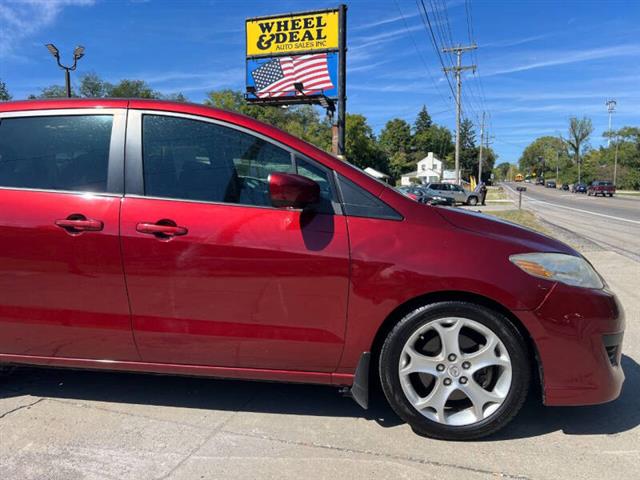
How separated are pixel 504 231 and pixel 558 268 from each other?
13.5 inches

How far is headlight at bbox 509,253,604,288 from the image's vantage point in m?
2.67

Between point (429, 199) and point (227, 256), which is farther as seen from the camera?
point (429, 199)

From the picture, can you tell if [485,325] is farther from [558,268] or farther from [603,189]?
[603,189]

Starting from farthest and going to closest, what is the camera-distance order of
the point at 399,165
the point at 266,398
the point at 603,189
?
the point at 399,165
the point at 603,189
the point at 266,398

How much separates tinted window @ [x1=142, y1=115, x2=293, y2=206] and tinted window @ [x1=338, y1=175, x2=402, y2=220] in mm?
361

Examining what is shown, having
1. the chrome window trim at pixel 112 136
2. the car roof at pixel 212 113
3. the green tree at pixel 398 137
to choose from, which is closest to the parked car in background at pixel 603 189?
the car roof at pixel 212 113

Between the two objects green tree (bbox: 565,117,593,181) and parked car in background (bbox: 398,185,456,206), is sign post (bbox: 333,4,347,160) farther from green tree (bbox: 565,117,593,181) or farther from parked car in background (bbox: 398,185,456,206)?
green tree (bbox: 565,117,593,181)

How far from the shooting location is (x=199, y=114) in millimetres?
2943

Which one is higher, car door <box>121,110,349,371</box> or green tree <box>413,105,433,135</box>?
green tree <box>413,105,433,135</box>

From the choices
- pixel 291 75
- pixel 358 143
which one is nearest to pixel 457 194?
pixel 291 75

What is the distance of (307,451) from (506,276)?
1405 mm

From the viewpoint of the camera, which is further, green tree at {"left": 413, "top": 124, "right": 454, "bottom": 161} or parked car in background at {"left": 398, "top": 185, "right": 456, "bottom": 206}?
green tree at {"left": 413, "top": 124, "right": 454, "bottom": 161}

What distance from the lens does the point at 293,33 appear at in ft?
58.9

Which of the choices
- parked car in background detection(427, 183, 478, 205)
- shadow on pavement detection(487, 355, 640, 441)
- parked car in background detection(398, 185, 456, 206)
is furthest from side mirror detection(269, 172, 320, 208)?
parked car in background detection(427, 183, 478, 205)
